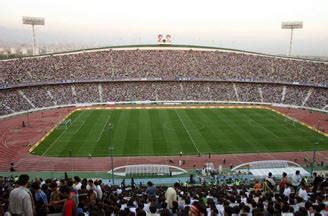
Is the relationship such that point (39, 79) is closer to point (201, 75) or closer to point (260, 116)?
point (201, 75)

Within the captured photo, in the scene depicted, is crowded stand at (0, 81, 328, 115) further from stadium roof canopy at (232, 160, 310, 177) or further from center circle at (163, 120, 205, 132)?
stadium roof canopy at (232, 160, 310, 177)

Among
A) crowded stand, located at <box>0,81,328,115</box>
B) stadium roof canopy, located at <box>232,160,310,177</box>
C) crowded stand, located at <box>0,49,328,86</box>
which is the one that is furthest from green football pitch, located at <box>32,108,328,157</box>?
crowded stand, located at <box>0,49,328,86</box>

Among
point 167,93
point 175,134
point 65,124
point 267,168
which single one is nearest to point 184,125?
point 175,134

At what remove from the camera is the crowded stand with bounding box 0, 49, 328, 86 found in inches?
2756

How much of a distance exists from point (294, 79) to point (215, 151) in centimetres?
4320

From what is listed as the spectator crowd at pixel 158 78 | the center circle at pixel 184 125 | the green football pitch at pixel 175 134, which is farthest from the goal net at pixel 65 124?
the center circle at pixel 184 125

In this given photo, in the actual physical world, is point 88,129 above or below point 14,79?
below

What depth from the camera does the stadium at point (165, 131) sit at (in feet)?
39.3

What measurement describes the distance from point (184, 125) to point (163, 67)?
31.1 meters

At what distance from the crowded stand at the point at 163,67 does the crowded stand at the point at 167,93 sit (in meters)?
1.73

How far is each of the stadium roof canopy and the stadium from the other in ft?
0.35

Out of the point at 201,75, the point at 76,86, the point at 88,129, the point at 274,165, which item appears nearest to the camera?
the point at 274,165

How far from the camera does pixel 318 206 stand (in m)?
10.1

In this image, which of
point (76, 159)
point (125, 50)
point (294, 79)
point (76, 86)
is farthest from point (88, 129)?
point (294, 79)
